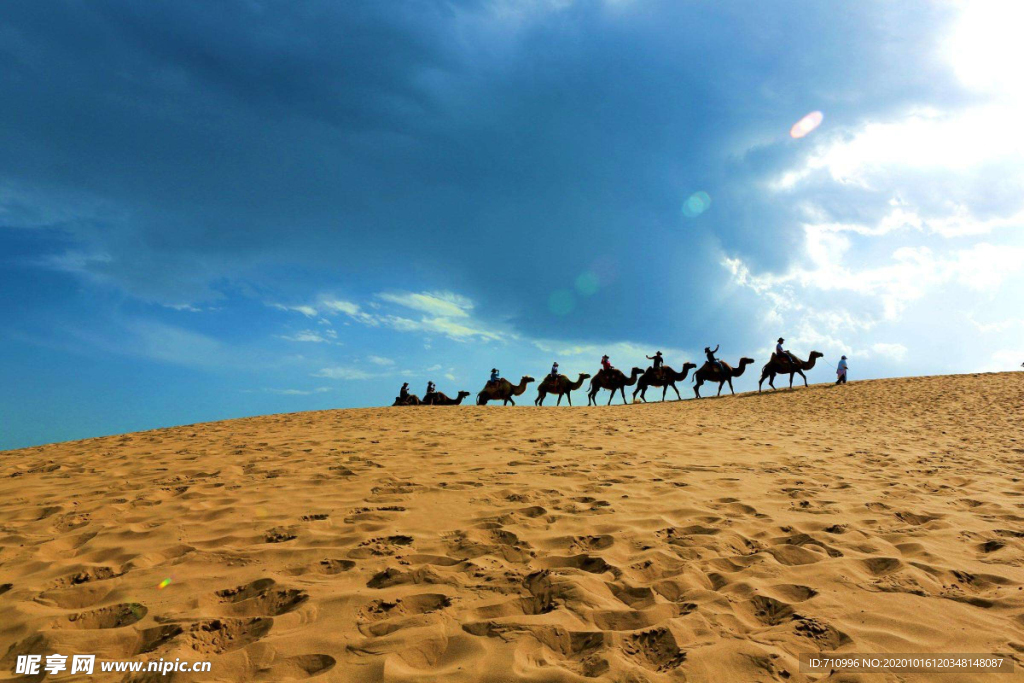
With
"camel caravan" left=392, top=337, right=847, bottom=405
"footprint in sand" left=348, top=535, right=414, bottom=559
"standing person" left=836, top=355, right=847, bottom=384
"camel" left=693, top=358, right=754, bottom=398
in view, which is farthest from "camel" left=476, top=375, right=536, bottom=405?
"footprint in sand" left=348, top=535, right=414, bottom=559

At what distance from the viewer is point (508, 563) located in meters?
3.93

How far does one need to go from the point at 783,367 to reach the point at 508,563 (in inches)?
1050

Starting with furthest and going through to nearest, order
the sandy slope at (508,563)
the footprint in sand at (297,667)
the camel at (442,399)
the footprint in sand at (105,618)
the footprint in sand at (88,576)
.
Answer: the camel at (442,399), the footprint in sand at (88,576), the footprint in sand at (105,618), the sandy slope at (508,563), the footprint in sand at (297,667)

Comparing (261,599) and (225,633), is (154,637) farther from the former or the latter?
(261,599)

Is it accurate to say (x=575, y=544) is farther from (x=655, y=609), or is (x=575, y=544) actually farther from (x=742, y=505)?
(x=742, y=505)

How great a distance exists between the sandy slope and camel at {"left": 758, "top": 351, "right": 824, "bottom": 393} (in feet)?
60.8

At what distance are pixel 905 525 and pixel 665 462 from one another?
3.43 metres

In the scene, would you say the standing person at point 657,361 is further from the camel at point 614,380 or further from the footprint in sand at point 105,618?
the footprint in sand at point 105,618

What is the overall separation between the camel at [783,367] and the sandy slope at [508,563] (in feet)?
60.8

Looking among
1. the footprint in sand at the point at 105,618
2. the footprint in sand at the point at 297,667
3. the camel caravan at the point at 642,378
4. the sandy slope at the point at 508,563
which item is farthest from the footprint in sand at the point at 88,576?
the camel caravan at the point at 642,378

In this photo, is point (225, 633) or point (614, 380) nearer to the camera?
point (225, 633)

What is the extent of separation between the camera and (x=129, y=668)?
266 cm

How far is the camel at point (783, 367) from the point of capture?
2605 centimetres

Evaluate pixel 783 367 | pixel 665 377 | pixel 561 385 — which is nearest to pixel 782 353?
pixel 783 367
